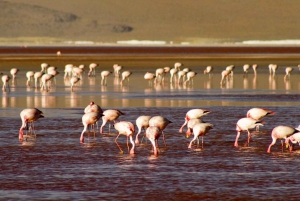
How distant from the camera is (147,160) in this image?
1727 centimetres

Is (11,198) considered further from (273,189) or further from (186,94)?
(186,94)

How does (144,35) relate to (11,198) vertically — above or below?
above

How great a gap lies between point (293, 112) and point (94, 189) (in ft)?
45.2

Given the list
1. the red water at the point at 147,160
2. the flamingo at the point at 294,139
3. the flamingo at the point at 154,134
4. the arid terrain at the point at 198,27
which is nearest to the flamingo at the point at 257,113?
the red water at the point at 147,160

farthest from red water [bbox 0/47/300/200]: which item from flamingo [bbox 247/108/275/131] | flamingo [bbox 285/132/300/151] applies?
flamingo [bbox 247/108/275/131]

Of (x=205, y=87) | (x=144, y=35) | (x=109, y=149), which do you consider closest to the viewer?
(x=109, y=149)

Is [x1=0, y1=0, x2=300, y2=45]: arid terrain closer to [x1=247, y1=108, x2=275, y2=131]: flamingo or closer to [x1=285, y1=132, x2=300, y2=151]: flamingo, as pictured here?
[x1=247, y1=108, x2=275, y2=131]: flamingo

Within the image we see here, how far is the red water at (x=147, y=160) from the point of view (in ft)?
46.0

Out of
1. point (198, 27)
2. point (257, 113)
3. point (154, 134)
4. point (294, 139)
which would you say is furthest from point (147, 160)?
point (198, 27)

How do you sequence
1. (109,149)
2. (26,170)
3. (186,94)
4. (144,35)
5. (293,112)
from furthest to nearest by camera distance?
(144,35)
(186,94)
(293,112)
(109,149)
(26,170)

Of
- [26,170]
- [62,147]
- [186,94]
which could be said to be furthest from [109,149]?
[186,94]

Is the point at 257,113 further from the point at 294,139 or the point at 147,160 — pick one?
the point at 147,160

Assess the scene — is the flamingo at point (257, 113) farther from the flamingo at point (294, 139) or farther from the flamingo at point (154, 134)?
the flamingo at point (154, 134)

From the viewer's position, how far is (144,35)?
186 metres
